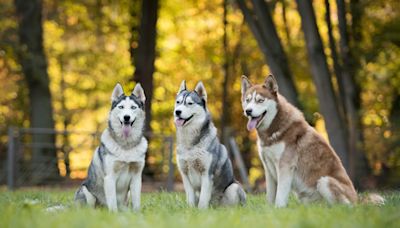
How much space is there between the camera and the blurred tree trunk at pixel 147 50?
18.9 m

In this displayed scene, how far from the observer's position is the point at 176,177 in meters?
20.9

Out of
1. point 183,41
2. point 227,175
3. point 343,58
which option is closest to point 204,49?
point 183,41

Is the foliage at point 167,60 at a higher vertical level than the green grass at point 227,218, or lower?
higher

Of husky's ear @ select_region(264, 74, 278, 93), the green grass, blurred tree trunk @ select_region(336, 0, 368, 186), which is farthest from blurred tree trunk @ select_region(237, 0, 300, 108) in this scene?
the green grass

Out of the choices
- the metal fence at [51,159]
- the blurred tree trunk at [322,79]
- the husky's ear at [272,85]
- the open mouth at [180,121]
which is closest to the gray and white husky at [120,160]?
the open mouth at [180,121]

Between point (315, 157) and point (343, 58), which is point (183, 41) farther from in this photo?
point (315, 157)

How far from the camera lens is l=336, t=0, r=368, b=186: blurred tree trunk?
13.6 metres

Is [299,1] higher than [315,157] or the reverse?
higher

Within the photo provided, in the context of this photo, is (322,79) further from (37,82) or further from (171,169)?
(37,82)

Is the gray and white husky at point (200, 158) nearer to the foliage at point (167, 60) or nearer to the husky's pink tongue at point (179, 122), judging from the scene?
the husky's pink tongue at point (179, 122)

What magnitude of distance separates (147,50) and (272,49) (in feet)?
21.8

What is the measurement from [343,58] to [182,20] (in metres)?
11.5

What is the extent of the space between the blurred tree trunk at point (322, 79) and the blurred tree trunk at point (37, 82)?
317 inches

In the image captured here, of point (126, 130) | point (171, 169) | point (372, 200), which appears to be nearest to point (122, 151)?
point (126, 130)
